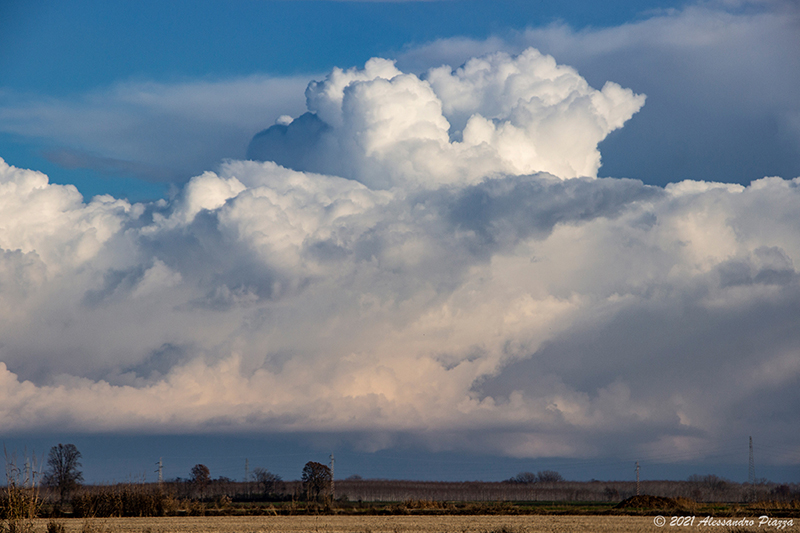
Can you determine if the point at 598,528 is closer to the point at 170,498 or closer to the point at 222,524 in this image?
the point at 222,524

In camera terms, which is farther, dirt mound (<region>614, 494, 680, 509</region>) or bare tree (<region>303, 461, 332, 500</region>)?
bare tree (<region>303, 461, 332, 500</region>)

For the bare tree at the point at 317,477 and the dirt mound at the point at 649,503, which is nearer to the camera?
the dirt mound at the point at 649,503

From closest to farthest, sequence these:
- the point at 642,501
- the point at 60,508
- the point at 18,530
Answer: the point at 18,530 < the point at 60,508 < the point at 642,501

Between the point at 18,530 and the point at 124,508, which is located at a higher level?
the point at 18,530

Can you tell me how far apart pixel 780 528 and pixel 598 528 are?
15.8 meters

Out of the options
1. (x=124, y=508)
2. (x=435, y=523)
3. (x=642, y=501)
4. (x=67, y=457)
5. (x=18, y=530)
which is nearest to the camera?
(x=18, y=530)

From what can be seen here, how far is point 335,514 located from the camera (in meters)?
106

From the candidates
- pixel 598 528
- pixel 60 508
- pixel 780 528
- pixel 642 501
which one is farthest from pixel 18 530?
pixel 642 501

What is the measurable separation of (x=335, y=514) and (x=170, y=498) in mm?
23558

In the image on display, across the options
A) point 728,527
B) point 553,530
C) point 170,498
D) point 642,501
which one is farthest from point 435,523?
point 642,501

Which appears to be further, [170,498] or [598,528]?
[170,498]

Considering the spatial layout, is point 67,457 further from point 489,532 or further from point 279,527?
point 489,532

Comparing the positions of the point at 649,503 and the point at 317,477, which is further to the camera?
the point at 317,477

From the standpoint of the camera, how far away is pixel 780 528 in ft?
225
